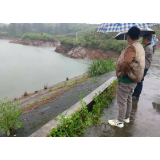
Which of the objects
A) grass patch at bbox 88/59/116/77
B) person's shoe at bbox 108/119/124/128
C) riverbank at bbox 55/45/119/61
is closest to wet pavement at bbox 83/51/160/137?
person's shoe at bbox 108/119/124/128

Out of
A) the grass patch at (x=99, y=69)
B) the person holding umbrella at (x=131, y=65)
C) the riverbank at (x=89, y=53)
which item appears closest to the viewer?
the person holding umbrella at (x=131, y=65)

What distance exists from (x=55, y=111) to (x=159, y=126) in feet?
9.47

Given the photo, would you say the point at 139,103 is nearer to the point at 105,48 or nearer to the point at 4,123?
the point at 4,123

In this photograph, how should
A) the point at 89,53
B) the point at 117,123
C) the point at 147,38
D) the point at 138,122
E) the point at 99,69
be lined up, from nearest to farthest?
the point at 117,123 → the point at 138,122 → the point at 147,38 → the point at 99,69 → the point at 89,53

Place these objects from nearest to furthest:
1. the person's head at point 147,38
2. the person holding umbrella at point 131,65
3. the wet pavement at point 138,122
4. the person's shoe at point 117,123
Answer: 1. the person holding umbrella at point 131,65
2. the wet pavement at point 138,122
3. the person's shoe at point 117,123
4. the person's head at point 147,38

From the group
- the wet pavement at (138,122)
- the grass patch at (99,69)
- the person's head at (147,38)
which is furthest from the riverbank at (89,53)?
the person's head at (147,38)

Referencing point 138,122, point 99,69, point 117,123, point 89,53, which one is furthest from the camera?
point 89,53

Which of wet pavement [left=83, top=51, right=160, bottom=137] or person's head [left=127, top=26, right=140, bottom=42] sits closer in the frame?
person's head [left=127, top=26, right=140, bottom=42]

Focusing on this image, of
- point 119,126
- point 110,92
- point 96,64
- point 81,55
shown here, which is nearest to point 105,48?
point 81,55

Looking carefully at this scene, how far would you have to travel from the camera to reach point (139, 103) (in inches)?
151

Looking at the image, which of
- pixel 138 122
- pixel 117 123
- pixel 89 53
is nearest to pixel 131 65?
pixel 117 123

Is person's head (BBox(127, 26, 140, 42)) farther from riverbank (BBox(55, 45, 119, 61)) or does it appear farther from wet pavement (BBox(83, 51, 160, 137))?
riverbank (BBox(55, 45, 119, 61))

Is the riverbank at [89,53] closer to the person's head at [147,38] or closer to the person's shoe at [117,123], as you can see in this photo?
the person's head at [147,38]

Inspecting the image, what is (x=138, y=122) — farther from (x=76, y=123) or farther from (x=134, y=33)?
(x=134, y=33)
